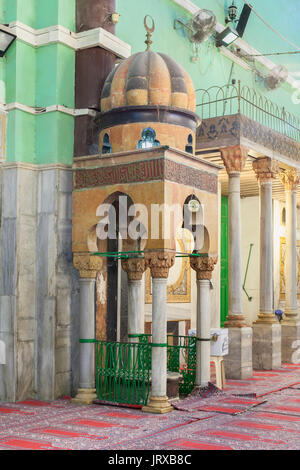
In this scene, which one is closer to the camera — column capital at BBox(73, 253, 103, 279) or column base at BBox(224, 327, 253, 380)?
column capital at BBox(73, 253, 103, 279)

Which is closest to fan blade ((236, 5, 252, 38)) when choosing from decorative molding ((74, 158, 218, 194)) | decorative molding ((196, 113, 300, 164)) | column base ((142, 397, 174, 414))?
decorative molding ((196, 113, 300, 164))

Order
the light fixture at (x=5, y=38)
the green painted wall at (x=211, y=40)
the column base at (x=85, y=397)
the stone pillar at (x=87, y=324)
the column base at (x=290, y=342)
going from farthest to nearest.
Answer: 1. the column base at (x=290, y=342)
2. the green painted wall at (x=211, y=40)
3. the light fixture at (x=5, y=38)
4. the stone pillar at (x=87, y=324)
5. the column base at (x=85, y=397)

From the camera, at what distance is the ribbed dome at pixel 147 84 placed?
8633mm

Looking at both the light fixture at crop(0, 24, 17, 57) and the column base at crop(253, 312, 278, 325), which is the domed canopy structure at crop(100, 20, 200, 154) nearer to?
the light fixture at crop(0, 24, 17, 57)

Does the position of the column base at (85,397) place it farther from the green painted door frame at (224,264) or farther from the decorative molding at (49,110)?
the green painted door frame at (224,264)

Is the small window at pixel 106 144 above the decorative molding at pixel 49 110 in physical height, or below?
below

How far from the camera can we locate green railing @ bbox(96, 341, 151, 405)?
8.22m

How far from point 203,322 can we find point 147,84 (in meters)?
3.36

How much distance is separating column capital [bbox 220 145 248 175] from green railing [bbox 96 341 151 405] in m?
3.96

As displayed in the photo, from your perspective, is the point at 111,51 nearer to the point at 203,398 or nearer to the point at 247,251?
the point at 203,398

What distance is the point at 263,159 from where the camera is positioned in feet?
39.5

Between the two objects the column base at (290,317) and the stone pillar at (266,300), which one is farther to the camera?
the column base at (290,317)

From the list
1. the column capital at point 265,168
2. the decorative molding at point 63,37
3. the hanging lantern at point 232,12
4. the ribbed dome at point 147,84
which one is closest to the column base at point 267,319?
the column capital at point 265,168

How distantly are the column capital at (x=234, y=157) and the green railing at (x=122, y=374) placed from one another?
13.0 ft
